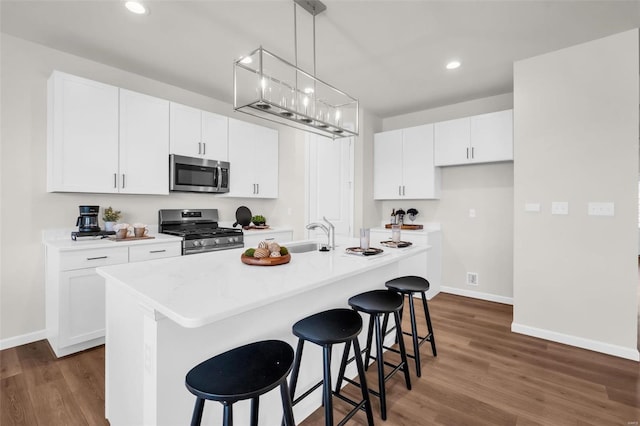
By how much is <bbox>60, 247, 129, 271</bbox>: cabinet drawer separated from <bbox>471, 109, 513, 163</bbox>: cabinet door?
13.4 ft

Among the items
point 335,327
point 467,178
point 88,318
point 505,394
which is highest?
point 467,178

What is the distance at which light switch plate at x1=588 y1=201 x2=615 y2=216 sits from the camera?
2.54 metres

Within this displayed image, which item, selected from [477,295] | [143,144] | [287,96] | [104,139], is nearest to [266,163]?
[287,96]

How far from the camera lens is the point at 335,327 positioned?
58.6 inches

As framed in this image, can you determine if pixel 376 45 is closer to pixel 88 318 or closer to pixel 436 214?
pixel 436 214

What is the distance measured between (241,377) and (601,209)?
10.4 feet

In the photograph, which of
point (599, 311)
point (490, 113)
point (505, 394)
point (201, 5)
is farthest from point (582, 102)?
point (201, 5)

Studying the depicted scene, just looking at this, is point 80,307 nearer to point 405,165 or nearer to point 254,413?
point 254,413

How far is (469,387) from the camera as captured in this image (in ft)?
6.89

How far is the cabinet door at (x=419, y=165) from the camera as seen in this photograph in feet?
13.7

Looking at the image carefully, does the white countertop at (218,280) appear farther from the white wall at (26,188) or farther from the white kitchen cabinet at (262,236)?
the white wall at (26,188)

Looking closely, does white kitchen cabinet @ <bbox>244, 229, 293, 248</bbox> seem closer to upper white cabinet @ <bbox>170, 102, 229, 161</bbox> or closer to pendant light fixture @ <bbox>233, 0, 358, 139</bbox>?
upper white cabinet @ <bbox>170, 102, 229, 161</bbox>

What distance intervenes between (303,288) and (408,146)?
140 inches

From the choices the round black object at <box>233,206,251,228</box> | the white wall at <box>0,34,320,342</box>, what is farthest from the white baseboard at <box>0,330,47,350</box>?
the round black object at <box>233,206,251,228</box>
